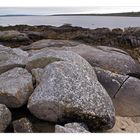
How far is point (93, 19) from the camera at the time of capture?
2.11 meters

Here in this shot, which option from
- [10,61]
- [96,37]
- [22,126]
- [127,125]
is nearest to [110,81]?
[127,125]

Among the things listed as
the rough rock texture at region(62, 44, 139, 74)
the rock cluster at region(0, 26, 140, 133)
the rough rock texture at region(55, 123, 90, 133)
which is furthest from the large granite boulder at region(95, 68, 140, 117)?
the rough rock texture at region(55, 123, 90, 133)

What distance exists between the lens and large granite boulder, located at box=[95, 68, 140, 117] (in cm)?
292

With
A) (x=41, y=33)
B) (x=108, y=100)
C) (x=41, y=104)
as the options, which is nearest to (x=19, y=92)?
(x=41, y=104)

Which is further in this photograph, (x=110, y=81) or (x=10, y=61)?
(x=10, y=61)

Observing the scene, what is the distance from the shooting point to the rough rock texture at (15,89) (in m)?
2.56

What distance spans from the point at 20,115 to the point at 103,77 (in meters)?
0.84

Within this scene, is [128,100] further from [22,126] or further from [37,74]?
[22,126]

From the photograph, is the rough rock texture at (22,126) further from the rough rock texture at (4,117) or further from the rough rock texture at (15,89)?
the rough rock texture at (15,89)

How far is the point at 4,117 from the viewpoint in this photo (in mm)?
2418

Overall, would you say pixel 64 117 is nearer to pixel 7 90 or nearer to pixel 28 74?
pixel 7 90

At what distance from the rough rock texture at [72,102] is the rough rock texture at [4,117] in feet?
0.50

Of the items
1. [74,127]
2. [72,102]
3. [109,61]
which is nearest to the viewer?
[74,127]

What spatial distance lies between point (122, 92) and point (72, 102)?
765mm
